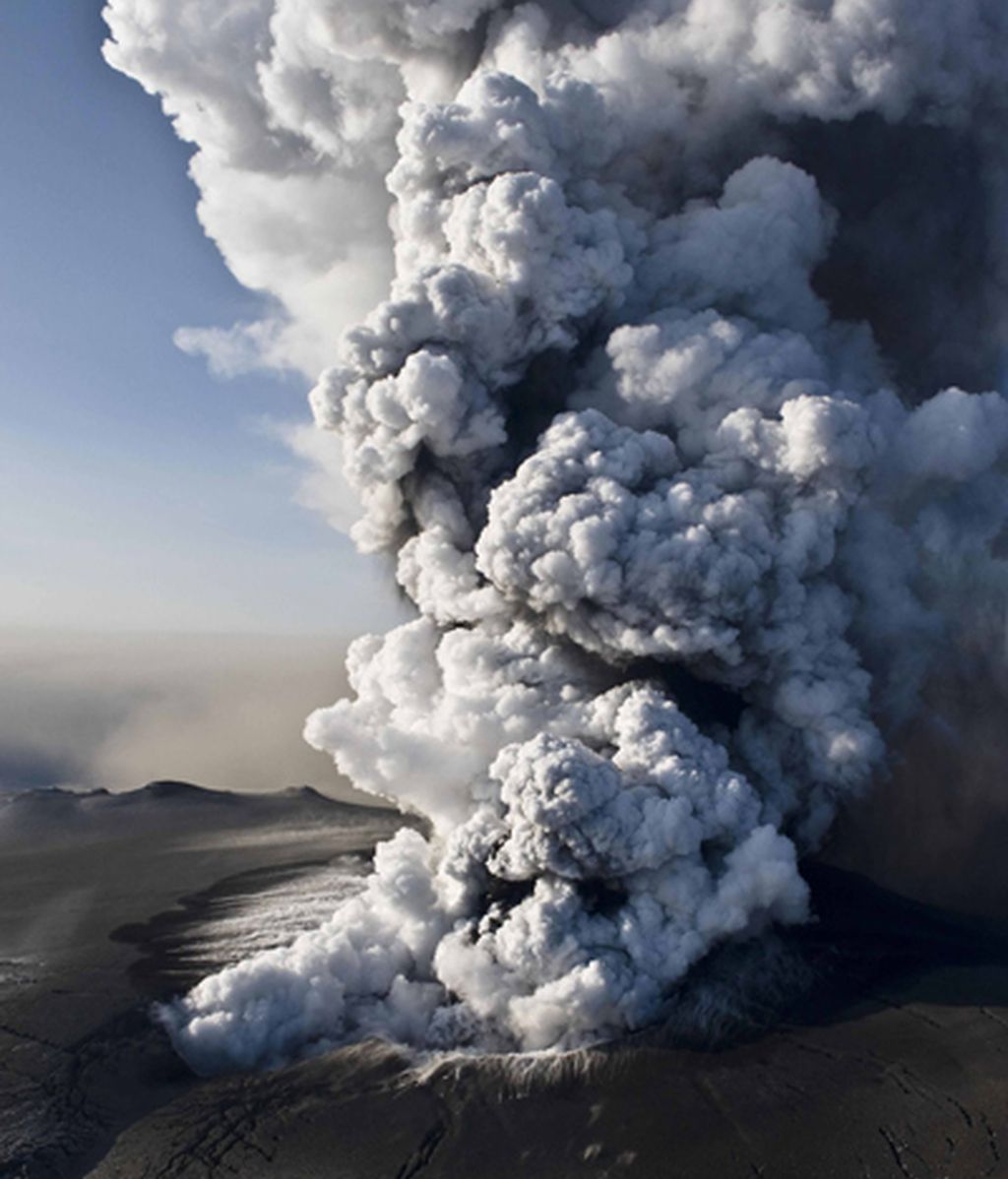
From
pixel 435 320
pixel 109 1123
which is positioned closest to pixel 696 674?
pixel 435 320

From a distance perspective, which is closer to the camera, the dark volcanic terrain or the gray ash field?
the dark volcanic terrain

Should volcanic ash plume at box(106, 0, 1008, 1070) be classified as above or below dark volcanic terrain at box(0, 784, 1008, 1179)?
above

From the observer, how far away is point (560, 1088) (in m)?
17.5

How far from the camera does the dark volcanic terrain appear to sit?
15.9 metres

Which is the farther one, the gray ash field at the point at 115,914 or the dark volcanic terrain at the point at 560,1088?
the gray ash field at the point at 115,914

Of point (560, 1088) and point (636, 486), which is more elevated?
point (636, 486)

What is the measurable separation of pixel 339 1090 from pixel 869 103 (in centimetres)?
2374

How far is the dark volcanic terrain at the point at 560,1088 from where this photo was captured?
1591 cm

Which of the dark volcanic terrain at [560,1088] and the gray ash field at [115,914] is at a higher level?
the gray ash field at [115,914]

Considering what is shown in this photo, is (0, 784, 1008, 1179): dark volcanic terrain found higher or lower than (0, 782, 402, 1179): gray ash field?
lower

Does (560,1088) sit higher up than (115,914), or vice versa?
(115,914)

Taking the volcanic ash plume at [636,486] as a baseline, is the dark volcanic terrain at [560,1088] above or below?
below

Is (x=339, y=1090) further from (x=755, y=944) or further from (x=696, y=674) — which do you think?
(x=696, y=674)

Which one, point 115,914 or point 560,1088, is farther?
point 115,914
